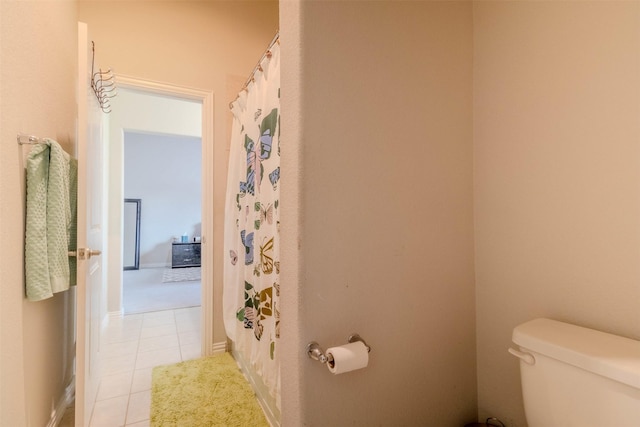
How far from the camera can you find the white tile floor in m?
1.60

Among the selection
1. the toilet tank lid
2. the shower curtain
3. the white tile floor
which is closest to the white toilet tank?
the toilet tank lid

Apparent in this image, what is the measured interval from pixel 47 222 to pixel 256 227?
2.99ft

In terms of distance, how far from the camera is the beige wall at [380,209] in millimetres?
745

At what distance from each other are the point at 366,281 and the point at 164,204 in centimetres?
680

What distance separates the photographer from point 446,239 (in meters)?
0.98

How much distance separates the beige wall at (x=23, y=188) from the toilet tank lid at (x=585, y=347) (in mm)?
1669

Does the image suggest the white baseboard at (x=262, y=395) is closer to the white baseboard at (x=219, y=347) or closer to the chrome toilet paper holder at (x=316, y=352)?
the white baseboard at (x=219, y=347)

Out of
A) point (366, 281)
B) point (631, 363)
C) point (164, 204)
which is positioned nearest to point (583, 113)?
point (631, 363)

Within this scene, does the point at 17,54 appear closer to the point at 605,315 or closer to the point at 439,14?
the point at 439,14

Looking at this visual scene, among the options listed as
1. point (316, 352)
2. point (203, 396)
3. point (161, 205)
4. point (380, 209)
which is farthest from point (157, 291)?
point (380, 209)

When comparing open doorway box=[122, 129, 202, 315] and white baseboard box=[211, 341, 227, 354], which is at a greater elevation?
open doorway box=[122, 129, 202, 315]

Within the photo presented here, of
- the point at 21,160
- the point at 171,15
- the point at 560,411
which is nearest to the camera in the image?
the point at 560,411

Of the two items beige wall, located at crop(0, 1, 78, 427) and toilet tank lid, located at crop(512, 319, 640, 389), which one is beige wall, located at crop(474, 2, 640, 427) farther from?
beige wall, located at crop(0, 1, 78, 427)

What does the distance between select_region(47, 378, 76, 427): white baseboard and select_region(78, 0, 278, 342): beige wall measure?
2.89 ft
